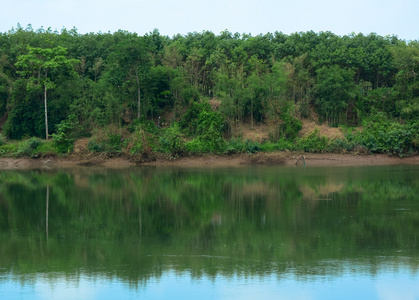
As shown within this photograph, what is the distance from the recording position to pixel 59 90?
44.6m

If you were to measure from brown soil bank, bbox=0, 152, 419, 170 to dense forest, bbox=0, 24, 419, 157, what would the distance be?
62 centimetres

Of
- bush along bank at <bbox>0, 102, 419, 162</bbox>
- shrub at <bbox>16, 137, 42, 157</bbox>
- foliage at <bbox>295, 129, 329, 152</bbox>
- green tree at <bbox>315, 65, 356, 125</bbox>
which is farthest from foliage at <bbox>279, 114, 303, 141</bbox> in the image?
shrub at <bbox>16, 137, 42, 157</bbox>

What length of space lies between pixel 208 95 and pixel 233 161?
10020 mm

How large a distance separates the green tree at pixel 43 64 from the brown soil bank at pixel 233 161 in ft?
12.2

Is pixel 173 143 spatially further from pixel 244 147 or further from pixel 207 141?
pixel 244 147

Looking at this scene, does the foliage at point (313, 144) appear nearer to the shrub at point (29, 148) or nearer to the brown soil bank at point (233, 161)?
the brown soil bank at point (233, 161)

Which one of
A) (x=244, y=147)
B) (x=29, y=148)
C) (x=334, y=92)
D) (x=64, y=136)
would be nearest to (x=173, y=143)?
(x=244, y=147)

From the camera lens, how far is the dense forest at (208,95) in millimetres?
41656

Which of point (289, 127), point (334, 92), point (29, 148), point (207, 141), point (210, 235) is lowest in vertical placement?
point (210, 235)

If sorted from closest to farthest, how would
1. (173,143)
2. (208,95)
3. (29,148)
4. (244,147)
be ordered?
(173,143) < (244,147) < (29,148) < (208,95)

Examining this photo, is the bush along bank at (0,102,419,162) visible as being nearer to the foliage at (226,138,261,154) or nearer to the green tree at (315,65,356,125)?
the foliage at (226,138,261,154)

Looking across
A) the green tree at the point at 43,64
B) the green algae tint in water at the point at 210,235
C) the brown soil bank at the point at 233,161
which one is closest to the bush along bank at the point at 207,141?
the brown soil bank at the point at 233,161

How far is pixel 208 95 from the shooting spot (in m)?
48.9

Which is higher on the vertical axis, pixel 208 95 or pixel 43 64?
pixel 43 64
